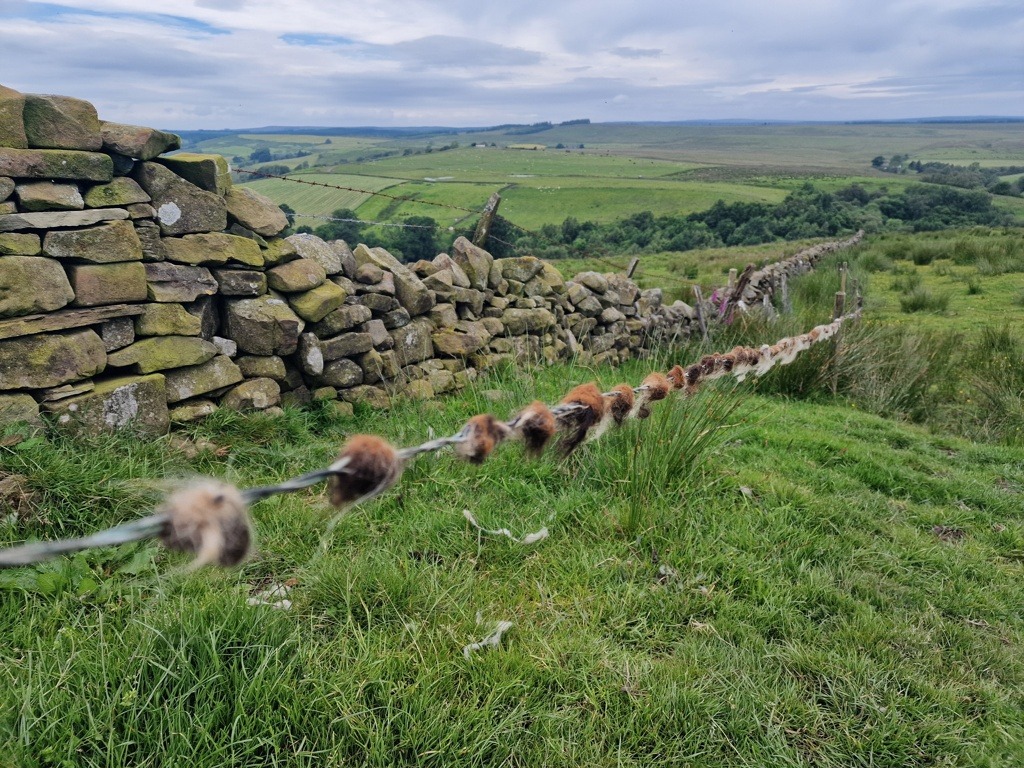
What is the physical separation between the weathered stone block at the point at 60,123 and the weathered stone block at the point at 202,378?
150 centimetres

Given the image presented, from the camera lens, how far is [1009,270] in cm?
1753

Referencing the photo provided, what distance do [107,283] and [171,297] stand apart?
0.40 meters

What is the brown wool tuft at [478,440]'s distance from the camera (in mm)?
1720

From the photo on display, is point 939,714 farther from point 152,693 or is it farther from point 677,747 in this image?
point 152,693

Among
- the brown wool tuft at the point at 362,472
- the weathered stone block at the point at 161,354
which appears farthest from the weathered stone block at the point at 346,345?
the brown wool tuft at the point at 362,472

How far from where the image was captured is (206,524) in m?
1.13

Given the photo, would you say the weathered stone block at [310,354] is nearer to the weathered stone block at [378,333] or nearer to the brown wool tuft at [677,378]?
the weathered stone block at [378,333]

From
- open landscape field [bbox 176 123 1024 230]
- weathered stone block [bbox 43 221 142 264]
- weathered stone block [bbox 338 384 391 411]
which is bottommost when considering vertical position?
weathered stone block [bbox 338 384 391 411]

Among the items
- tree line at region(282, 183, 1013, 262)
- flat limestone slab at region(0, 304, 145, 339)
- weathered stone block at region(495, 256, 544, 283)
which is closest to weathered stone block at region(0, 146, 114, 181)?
flat limestone slab at region(0, 304, 145, 339)

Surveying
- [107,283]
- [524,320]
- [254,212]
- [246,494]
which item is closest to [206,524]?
[246,494]

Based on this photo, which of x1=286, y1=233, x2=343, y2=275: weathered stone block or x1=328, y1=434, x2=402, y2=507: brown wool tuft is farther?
x1=286, y1=233, x2=343, y2=275: weathered stone block

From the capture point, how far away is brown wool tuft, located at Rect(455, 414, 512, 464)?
172 cm

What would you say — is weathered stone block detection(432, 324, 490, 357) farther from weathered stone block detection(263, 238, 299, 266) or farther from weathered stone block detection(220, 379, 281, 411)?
weathered stone block detection(220, 379, 281, 411)

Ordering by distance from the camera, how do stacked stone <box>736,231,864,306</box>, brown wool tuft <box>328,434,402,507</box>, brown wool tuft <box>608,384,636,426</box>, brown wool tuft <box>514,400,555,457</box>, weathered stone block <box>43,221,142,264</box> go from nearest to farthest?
brown wool tuft <box>328,434,402,507</box>
brown wool tuft <box>514,400,555,457</box>
brown wool tuft <box>608,384,636,426</box>
weathered stone block <box>43,221,142,264</box>
stacked stone <box>736,231,864,306</box>
